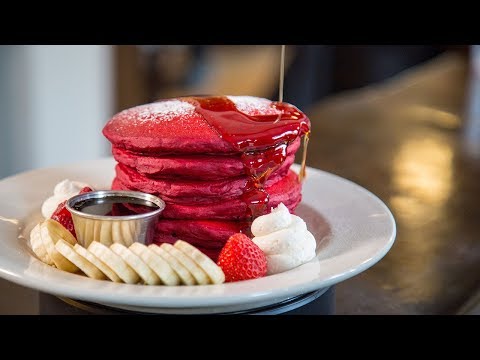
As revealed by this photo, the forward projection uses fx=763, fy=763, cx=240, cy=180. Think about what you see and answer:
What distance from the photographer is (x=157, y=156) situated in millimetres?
1629

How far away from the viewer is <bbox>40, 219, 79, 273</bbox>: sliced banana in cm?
144

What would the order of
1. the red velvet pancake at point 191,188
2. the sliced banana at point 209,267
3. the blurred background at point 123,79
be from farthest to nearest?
the blurred background at point 123,79, the red velvet pancake at point 191,188, the sliced banana at point 209,267

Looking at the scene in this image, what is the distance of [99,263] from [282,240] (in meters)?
0.37

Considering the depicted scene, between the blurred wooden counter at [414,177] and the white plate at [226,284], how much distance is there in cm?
9

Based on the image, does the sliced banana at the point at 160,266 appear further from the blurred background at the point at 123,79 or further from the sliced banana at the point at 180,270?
the blurred background at the point at 123,79

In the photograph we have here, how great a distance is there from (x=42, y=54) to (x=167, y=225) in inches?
97.0

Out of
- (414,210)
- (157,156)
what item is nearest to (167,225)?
(157,156)

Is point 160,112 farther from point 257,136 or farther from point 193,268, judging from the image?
point 193,268

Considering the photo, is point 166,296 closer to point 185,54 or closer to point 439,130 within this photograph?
point 439,130

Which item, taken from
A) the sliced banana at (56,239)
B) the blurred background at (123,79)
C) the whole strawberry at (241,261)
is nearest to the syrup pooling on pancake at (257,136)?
the whole strawberry at (241,261)

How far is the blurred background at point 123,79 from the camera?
3.82 metres

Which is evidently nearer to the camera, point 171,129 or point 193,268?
point 193,268

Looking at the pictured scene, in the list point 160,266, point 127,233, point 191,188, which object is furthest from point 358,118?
point 160,266

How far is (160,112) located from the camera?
5.67 feet
